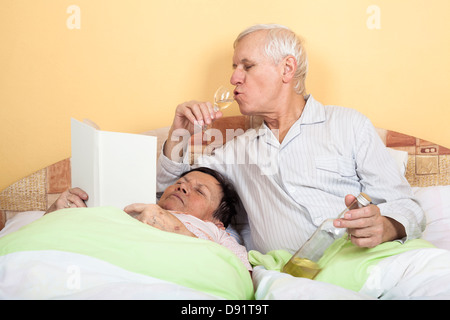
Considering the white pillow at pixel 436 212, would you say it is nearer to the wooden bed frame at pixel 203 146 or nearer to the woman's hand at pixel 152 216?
the wooden bed frame at pixel 203 146

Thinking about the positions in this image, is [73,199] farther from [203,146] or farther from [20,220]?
[203,146]

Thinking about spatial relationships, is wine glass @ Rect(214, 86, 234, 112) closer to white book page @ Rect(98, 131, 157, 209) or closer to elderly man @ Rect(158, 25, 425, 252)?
elderly man @ Rect(158, 25, 425, 252)

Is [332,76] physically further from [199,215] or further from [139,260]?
[139,260]

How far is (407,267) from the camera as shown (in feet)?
3.72

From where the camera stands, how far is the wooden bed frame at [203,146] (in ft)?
A: 6.31

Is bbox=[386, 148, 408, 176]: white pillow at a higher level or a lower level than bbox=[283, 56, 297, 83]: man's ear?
lower

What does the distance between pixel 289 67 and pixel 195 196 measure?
0.58 metres

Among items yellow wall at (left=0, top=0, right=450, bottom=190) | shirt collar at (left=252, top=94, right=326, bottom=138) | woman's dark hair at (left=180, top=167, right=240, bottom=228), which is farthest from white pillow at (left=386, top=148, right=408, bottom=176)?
woman's dark hair at (left=180, top=167, right=240, bottom=228)

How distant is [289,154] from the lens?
64.2 inches

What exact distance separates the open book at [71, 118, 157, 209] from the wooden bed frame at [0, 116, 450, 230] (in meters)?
0.69

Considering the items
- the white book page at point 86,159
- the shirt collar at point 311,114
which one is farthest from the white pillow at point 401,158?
the white book page at point 86,159

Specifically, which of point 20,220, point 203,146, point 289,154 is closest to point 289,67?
point 289,154

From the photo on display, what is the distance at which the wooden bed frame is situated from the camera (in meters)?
1.92

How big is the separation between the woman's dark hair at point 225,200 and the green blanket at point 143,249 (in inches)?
22.6
